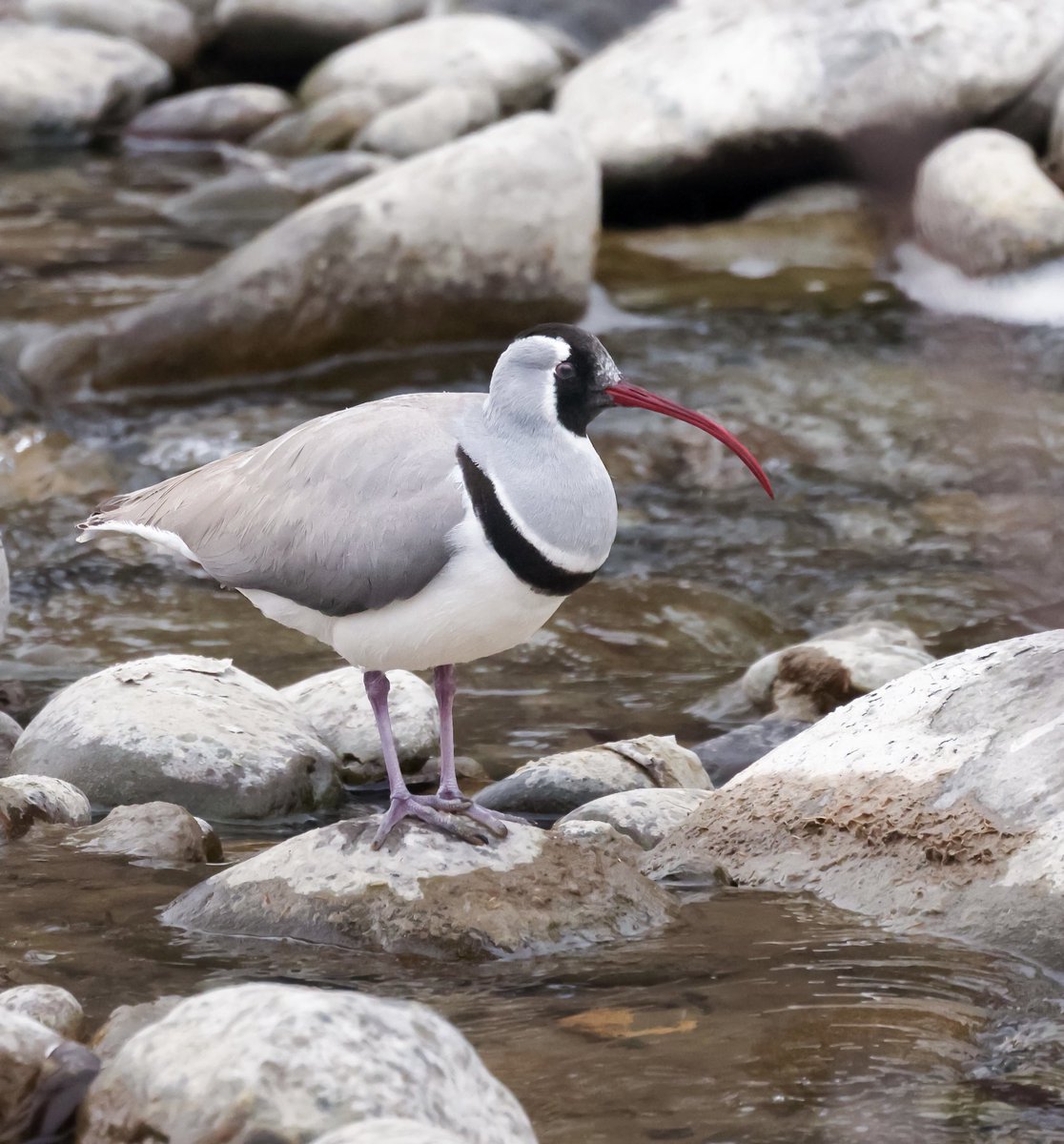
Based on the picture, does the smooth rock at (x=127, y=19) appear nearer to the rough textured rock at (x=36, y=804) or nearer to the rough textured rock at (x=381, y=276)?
the rough textured rock at (x=381, y=276)

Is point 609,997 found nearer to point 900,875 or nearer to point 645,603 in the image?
point 900,875

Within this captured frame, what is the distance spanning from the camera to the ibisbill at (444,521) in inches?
179

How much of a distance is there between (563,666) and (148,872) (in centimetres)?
291

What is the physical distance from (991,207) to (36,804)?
329 inches

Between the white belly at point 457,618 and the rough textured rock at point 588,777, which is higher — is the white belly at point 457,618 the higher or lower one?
the higher one

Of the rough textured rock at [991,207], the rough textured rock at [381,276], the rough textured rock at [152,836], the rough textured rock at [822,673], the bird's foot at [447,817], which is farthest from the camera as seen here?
the rough textured rock at [991,207]

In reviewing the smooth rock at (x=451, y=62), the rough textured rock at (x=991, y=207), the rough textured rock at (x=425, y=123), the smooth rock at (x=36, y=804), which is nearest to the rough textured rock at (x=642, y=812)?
the smooth rock at (x=36, y=804)

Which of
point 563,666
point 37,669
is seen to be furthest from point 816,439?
point 37,669

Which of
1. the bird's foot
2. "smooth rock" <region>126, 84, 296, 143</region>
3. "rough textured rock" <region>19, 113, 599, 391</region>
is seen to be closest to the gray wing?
the bird's foot

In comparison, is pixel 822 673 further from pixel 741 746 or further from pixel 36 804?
pixel 36 804

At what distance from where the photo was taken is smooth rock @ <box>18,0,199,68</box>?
18875 mm

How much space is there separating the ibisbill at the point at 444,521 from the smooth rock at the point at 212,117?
13467mm

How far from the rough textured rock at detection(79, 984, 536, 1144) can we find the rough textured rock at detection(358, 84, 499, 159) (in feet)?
42.5

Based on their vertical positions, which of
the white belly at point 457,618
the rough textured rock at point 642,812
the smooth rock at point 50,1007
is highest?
the white belly at point 457,618
